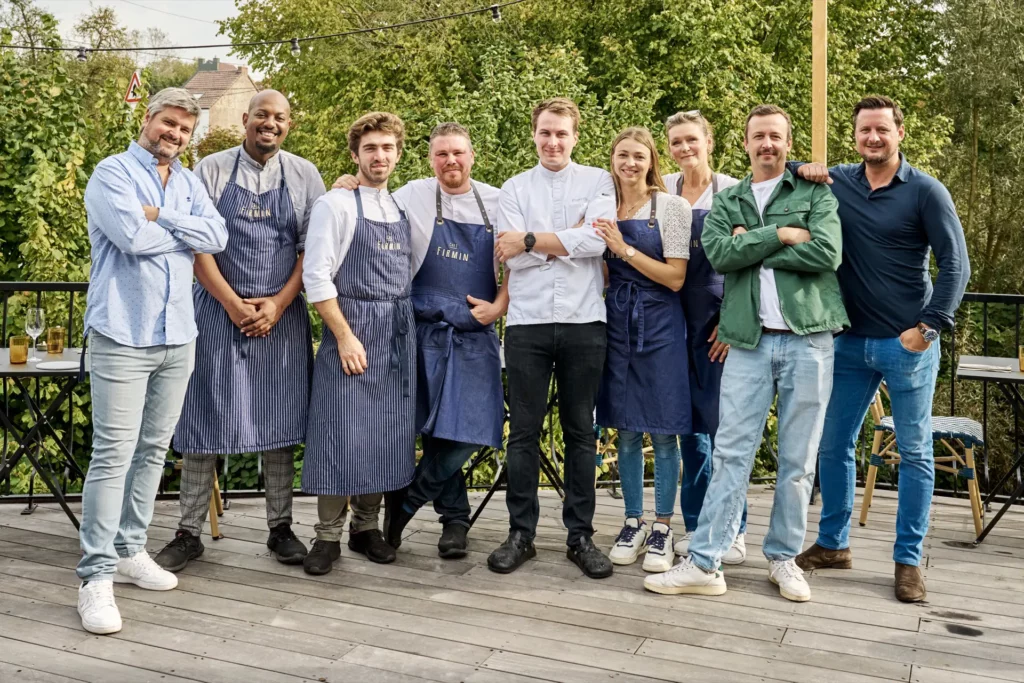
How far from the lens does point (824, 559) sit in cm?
353

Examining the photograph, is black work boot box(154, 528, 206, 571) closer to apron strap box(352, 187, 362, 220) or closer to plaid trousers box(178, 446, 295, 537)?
plaid trousers box(178, 446, 295, 537)

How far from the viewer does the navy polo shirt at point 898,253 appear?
3.13 m

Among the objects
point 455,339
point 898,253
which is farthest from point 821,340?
point 455,339

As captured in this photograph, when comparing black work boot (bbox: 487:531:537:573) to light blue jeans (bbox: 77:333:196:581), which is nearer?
light blue jeans (bbox: 77:333:196:581)

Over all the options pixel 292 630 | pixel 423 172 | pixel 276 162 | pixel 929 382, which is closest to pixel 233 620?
pixel 292 630

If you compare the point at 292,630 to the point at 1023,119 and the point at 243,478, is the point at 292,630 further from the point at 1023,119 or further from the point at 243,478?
the point at 1023,119

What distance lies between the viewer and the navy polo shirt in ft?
10.3

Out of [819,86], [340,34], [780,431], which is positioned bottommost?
[780,431]

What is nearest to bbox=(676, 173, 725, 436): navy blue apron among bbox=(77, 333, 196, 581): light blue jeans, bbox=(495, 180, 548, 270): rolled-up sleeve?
bbox=(495, 180, 548, 270): rolled-up sleeve

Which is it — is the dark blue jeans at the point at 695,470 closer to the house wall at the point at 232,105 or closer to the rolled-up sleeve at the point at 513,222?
the rolled-up sleeve at the point at 513,222

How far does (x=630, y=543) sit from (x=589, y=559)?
219 millimetres

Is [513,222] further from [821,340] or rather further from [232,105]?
[232,105]

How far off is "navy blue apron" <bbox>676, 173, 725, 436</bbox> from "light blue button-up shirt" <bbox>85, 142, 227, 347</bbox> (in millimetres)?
1615

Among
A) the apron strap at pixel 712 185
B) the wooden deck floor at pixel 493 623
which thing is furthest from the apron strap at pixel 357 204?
the wooden deck floor at pixel 493 623
